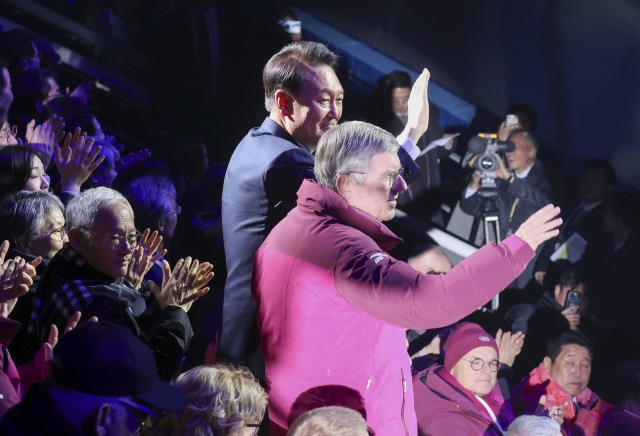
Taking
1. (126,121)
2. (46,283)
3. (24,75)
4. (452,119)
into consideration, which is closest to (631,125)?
(452,119)

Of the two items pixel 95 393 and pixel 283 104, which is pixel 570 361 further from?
pixel 95 393

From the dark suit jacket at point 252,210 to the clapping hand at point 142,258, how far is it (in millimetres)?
489

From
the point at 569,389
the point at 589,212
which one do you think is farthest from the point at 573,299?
the point at 569,389

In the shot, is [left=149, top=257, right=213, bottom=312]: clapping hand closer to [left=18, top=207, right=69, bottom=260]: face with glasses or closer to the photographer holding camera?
[left=18, top=207, right=69, bottom=260]: face with glasses

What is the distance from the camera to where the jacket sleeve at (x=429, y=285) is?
5.08 ft

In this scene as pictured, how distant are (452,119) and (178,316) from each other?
333 centimetres

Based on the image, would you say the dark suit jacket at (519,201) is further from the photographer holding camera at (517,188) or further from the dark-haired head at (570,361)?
the dark-haired head at (570,361)

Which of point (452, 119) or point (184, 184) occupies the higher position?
point (452, 119)

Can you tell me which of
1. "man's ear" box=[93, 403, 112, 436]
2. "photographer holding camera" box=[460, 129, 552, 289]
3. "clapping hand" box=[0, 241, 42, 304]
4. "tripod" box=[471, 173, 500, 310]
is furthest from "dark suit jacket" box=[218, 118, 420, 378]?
"photographer holding camera" box=[460, 129, 552, 289]

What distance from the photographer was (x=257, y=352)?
2.09 metres

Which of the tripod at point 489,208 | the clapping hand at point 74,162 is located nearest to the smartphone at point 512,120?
the tripod at point 489,208

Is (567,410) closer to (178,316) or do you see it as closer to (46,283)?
(178,316)

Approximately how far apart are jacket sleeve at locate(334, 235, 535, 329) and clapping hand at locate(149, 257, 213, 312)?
2.74 ft

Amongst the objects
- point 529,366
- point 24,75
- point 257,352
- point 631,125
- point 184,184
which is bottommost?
point 529,366
